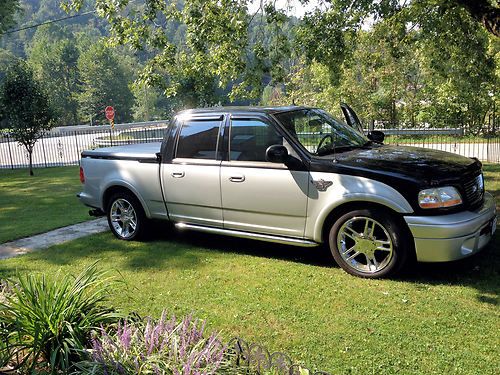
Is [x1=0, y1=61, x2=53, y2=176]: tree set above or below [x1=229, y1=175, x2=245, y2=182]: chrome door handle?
above

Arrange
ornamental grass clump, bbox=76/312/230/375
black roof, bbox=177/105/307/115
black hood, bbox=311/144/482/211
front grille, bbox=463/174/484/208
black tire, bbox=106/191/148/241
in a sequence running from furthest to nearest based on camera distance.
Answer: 1. black tire, bbox=106/191/148/241
2. black roof, bbox=177/105/307/115
3. front grille, bbox=463/174/484/208
4. black hood, bbox=311/144/482/211
5. ornamental grass clump, bbox=76/312/230/375

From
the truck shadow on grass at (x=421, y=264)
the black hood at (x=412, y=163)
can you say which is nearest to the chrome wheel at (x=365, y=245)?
the truck shadow on grass at (x=421, y=264)

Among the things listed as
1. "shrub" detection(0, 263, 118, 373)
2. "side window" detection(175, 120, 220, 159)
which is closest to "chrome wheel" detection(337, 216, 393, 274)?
"side window" detection(175, 120, 220, 159)

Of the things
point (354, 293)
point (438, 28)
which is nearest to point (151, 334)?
point (354, 293)

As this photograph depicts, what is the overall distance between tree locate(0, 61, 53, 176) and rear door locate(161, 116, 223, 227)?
12.8 meters

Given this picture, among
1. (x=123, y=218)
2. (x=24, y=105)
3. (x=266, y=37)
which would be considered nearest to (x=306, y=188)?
(x=123, y=218)

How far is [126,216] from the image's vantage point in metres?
6.63

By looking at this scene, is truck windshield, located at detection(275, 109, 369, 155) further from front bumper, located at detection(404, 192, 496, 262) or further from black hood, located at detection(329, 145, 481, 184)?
front bumper, located at detection(404, 192, 496, 262)

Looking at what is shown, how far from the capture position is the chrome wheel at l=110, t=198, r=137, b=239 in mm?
6559

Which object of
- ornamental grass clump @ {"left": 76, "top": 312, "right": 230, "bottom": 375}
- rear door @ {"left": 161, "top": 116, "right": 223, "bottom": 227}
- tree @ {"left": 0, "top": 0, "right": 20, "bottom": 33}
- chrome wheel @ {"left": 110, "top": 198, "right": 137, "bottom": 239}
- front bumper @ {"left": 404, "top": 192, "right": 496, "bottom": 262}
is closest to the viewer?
ornamental grass clump @ {"left": 76, "top": 312, "right": 230, "bottom": 375}

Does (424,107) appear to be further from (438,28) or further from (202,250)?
(202,250)

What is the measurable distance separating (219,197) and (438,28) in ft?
22.1

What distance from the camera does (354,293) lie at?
443 cm

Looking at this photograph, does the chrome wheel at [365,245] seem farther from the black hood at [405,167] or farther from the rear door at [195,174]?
the rear door at [195,174]
